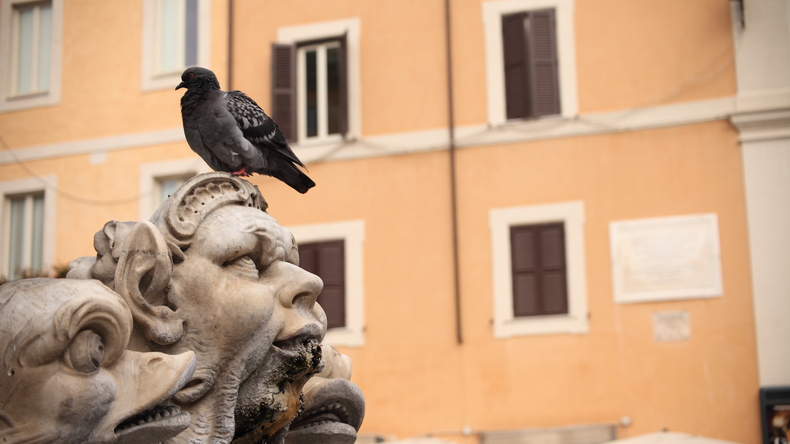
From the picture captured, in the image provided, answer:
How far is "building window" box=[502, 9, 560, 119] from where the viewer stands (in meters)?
16.5

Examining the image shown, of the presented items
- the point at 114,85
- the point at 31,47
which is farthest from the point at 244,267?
the point at 114,85

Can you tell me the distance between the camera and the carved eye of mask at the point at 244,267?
2.75 meters

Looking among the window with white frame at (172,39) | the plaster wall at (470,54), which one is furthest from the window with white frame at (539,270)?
the window with white frame at (172,39)

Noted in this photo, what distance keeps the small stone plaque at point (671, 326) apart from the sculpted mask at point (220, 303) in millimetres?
13316

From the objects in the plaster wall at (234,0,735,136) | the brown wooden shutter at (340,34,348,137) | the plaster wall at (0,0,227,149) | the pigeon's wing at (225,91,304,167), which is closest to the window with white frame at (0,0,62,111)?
the plaster wall at (0,0,227,149)

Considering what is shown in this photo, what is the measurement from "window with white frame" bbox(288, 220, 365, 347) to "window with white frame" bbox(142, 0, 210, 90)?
11.1 ft

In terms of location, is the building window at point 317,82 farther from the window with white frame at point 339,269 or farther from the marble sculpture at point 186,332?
the marble sculpture at point 186,332

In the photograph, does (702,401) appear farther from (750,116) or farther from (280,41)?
(280,41)

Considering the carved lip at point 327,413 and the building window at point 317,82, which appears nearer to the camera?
the carved lip at point 327,413

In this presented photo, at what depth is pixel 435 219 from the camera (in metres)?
16.6

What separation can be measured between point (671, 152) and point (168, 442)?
46.4 feet

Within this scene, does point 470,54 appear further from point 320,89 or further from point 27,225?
point 27,225

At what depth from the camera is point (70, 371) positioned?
2.29 meters

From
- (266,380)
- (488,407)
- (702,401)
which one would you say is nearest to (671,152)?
(702,401)
